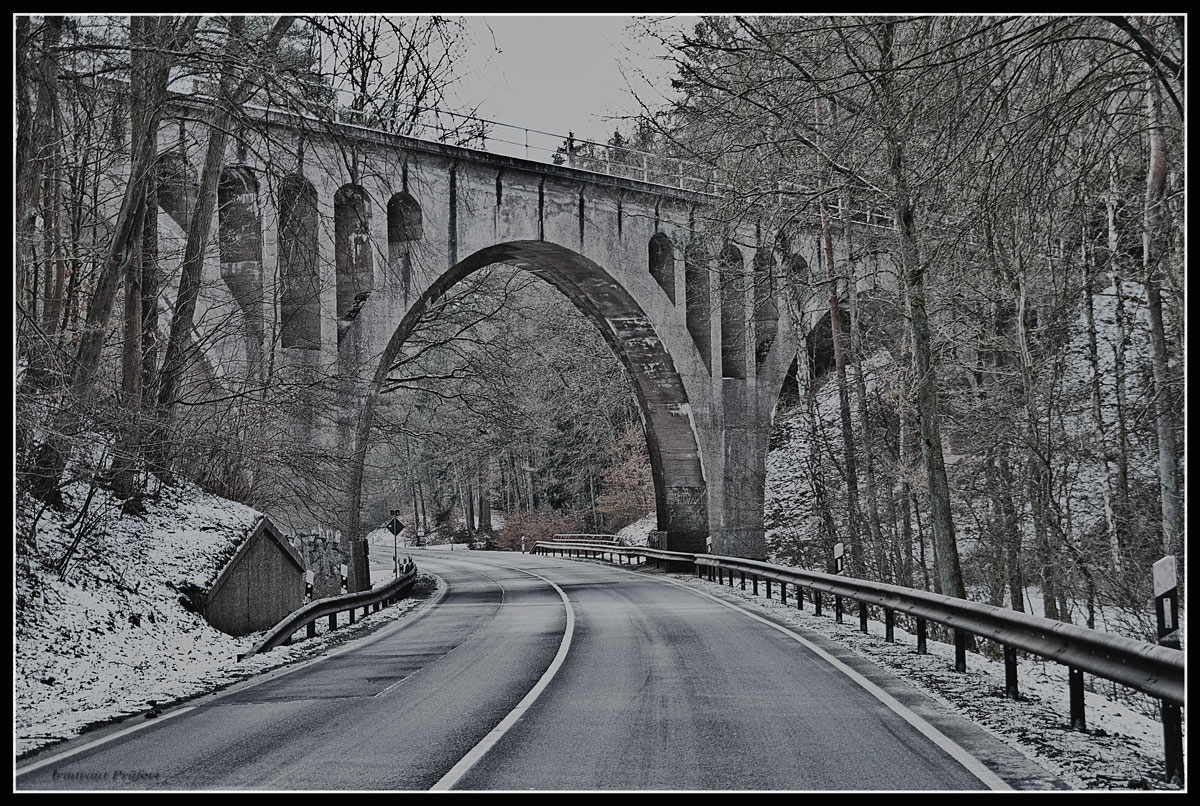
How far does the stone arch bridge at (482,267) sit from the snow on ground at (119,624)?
3.24 metres

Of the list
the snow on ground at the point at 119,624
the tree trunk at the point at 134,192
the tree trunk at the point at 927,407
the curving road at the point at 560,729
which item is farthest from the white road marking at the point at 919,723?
the tree trunk at the point at 134,192

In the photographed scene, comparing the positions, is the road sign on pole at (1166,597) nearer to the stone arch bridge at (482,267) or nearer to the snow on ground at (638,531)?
the stone arch bridge at (482,267)

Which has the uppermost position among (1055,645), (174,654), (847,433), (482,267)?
(482,267)

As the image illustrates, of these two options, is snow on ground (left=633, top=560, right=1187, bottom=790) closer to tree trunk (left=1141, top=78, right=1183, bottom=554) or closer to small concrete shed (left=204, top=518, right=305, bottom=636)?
tree trunk (left=1141, top=78, right=1183, bottom=554)

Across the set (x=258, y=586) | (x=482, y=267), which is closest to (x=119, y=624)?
(x=258, y=586)

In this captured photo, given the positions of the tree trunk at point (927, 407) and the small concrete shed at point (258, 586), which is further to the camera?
the tree trunk at point (927, 407)

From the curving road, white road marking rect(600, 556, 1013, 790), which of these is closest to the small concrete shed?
the curving road

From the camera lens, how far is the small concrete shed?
14.8 meters

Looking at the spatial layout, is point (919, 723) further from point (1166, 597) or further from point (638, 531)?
point (638, 531)

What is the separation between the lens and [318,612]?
49.6 feet

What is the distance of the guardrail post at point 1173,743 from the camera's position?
5766 millimetres

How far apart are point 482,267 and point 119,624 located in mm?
19127

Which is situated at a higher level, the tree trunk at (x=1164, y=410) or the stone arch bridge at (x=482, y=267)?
the stone arch bridge at (x=482, y=267)
